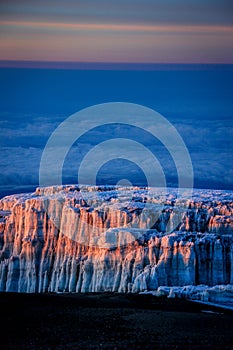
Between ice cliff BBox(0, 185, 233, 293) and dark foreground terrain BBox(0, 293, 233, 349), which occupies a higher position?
ice cliff BBox(0, 185, 233, 293)

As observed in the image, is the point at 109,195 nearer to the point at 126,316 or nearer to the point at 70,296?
the point at 70,296

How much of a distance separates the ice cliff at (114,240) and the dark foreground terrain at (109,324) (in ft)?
15.1

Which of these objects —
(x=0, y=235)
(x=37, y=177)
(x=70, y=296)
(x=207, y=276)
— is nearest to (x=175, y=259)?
(x=207, y=276)

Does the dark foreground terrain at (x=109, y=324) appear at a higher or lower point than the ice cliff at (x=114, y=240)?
lower

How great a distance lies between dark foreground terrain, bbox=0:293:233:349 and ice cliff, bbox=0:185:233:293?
4601 mm

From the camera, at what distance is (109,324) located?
36.4m

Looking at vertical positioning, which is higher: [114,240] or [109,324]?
[114,240]

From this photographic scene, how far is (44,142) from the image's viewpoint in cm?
9756

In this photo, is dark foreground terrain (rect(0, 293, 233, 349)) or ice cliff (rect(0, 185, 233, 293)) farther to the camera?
ice cliff (rect(0, 185, 233, 293))

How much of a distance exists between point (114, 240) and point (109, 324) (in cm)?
1319

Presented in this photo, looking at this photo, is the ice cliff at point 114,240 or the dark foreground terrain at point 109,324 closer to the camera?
the dark foreground terrain at point 109,324

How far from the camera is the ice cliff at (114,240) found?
4781 cm

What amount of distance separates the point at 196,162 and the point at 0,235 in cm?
3592

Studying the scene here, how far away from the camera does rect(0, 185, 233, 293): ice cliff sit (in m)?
47.8
